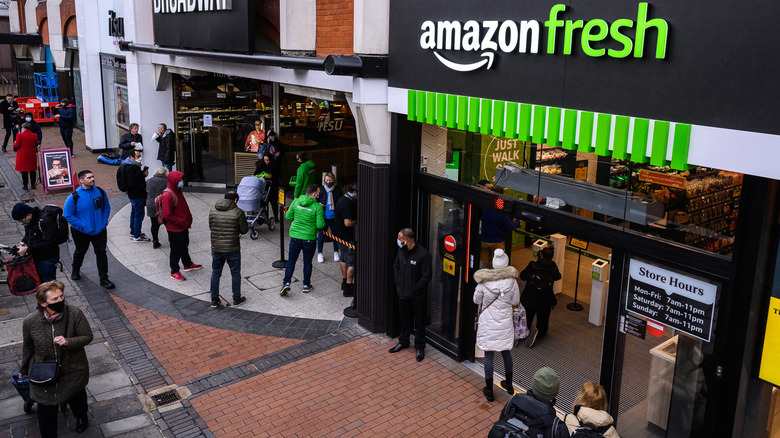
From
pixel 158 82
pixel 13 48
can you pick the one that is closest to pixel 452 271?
pixel 158 82

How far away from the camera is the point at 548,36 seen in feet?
20.8

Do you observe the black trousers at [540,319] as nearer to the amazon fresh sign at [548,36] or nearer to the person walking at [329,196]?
the amazon fresh sign at [548,36]

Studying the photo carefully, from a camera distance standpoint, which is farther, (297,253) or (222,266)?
(297,253)

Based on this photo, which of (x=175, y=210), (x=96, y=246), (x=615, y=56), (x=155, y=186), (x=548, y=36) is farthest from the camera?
(x=155, y=186)

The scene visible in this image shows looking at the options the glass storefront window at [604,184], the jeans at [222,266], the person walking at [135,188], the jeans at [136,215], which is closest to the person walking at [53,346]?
the jeans at [222,266]

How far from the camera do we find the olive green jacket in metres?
6.19

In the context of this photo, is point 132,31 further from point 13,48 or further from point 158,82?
point 13,48

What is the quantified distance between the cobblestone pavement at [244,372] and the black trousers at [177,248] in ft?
1.19

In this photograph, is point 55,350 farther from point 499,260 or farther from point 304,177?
point 304,177

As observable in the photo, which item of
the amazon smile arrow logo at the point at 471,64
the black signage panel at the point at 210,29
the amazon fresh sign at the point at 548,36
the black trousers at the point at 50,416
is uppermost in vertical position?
the black signage panel at the point at 210,29

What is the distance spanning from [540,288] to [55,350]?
5.59 m

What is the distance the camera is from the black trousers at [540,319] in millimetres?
8781

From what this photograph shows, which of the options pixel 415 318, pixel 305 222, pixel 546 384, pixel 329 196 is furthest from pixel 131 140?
pixel 546 384

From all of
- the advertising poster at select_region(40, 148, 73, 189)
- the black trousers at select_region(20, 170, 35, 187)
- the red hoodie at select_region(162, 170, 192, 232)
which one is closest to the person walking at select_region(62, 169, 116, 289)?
the red hoodie at select_region(162, 170, 192, 232)
